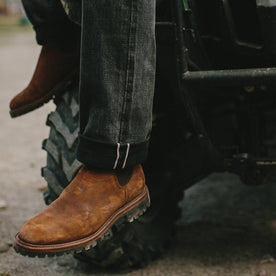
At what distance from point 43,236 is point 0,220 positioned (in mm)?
1009

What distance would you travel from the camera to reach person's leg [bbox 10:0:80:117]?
1.32 m

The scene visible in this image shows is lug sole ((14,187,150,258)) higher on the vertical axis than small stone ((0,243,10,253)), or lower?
higher

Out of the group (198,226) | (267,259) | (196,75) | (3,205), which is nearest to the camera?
(196,75)

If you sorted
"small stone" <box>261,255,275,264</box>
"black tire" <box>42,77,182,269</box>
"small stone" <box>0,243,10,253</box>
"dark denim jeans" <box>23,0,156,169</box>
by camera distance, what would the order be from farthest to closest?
"small stone" <box>0,243,10,253</box> < "small stone" <box>261,255,275,264</box> < "black tire" <box>42,77,182,269</box> < "dark denim jeans" <box>23,0,156,169</box>

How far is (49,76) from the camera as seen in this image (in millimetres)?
1434

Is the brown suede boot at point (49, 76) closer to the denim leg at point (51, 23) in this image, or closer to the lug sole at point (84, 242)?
the denim leg at point (51, 23)

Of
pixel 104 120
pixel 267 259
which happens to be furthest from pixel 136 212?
pixel 267 259

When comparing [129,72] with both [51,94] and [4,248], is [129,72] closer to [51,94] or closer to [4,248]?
[51,94]

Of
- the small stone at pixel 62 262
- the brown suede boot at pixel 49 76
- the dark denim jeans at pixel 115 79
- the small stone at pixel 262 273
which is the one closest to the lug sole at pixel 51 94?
the brown suede boot at pixel 49 76

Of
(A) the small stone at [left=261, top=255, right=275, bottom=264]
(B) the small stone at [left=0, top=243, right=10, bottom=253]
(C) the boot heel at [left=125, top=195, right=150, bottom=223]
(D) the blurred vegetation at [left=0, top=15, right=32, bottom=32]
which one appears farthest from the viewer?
(D) the blurred vegetation at [left=0, top=15, right=32, bottom=32]

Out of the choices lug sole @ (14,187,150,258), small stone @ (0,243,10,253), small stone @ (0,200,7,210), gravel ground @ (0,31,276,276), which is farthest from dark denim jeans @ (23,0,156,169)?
small stone @ (0,200,7,210)

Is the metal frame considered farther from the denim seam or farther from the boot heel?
the boot heel

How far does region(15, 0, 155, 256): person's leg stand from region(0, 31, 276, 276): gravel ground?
1.54ft

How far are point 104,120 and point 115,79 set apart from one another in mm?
95
